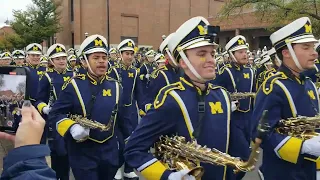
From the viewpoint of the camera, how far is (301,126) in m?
3.84

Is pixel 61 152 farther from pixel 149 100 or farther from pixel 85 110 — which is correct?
pixel 149 100

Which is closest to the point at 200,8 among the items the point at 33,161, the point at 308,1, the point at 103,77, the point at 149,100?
the point at 308,1

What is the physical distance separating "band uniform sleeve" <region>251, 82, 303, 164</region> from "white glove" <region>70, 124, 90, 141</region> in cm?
193

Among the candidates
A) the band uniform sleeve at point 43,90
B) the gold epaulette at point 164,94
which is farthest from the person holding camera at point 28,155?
the band uniform sleeve at point 43,90

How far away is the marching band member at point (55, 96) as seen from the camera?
22.1 ft

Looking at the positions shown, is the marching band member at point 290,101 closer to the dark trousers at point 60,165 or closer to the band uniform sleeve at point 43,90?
the dark trousers at point 60,165

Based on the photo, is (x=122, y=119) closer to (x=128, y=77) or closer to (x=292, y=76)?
(x=292, y=76)

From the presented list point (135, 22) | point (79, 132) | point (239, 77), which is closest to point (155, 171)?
point (79, 132)

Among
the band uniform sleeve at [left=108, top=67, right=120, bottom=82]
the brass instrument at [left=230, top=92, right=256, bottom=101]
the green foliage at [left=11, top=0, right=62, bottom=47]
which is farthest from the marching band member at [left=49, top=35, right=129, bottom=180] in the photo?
the green foliage at [left=11, top=0, right=62, bottom=47]

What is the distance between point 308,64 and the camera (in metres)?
4.06

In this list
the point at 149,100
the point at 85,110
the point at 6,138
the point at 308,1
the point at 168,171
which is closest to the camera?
the point at 6,138

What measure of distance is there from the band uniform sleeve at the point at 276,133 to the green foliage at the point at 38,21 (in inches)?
1625

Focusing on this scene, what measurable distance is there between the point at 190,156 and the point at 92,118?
Result: 7.30 feet

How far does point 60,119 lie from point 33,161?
10.8ft
